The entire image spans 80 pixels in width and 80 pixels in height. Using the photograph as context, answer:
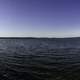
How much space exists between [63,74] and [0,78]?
703cm

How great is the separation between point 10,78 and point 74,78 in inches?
258

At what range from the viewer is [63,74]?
20375 millimetres

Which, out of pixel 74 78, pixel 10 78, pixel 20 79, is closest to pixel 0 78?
pixel 10 78

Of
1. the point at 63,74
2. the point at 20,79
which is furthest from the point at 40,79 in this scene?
the point at 63,74

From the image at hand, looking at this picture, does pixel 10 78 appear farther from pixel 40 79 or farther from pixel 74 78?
pixel 74 78

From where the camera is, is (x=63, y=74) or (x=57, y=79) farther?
(x=63, y=74)

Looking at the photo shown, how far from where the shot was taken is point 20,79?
58.9 ft

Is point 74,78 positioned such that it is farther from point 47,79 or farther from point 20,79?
point 20,79

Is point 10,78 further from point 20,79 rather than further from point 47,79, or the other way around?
point 47,79

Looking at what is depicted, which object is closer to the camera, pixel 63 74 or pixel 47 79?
pixel 47 79

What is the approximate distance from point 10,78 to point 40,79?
3080mm

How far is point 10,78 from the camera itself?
1834cm

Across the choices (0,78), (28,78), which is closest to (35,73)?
(28,78)

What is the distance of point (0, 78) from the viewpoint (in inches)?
722
